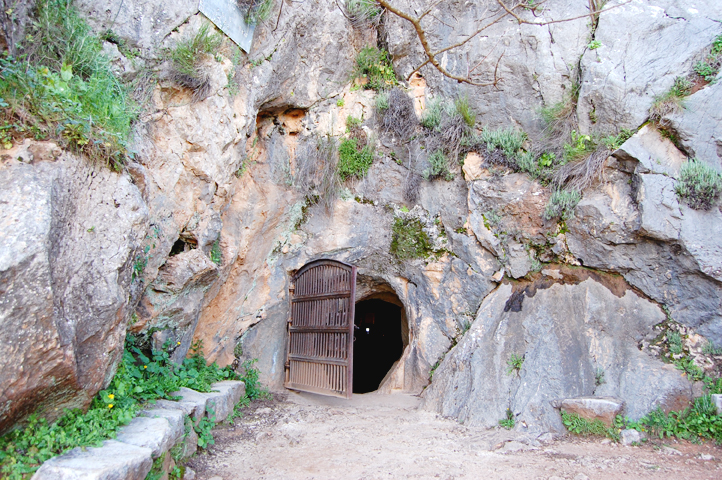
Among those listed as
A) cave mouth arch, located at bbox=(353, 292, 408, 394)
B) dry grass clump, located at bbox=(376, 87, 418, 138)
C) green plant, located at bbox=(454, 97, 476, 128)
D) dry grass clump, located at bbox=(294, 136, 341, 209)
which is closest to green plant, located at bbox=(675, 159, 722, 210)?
green plant, located at bbox=(454, 97, 476, 128)

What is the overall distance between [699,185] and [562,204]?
1.31 metres

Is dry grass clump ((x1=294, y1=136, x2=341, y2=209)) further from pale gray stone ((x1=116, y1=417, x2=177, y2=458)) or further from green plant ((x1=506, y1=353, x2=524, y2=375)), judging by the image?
pale gray stone ((x1=116, y1=417, x2=177, y2=458))

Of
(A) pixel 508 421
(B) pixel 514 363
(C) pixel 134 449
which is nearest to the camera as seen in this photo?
(C) pixel 134 449

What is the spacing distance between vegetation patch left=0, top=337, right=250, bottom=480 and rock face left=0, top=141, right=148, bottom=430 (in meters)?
0.10

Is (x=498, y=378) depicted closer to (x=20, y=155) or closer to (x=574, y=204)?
(x=574, y=204)

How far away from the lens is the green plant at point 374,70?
686cm

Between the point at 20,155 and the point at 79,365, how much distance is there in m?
1.31

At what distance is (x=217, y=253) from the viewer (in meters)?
5.19


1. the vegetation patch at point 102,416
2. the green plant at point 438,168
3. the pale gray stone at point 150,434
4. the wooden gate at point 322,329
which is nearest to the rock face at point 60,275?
the vegetation patch at point 102,416

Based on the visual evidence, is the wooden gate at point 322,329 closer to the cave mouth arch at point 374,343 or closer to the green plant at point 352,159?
the green plant at point 352,159

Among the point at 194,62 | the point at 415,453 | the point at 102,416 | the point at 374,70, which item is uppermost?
the point at 374,70

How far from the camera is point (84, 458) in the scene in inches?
94.0

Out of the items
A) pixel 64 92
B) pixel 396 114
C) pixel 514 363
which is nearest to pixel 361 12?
pixel 396 114

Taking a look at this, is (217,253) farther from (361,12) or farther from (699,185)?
(699,185)
